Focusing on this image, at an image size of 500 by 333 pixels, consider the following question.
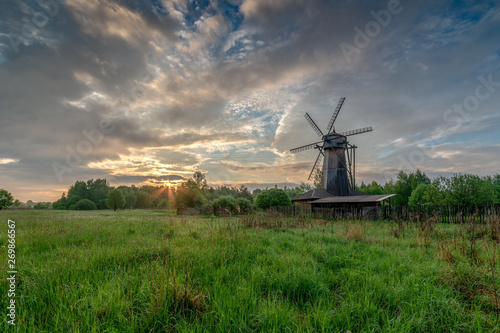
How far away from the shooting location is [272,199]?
3256 cm

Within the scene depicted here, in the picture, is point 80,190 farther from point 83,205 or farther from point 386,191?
point 386,191

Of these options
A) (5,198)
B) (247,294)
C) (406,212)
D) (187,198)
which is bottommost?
(406,212)

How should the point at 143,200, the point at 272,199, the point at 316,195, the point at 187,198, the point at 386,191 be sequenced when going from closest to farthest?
the point at 316,195 → the point at 272,199 → the point at 187,198 → the point at 386,191 → the point at 143,200

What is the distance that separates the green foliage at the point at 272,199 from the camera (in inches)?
1280

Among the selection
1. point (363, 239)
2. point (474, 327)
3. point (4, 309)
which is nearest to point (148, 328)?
point (4, 309)

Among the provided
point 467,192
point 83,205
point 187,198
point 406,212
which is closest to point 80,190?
point 83,205

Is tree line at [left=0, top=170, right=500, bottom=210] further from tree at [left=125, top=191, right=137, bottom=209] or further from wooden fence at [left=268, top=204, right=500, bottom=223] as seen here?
tree at [left=125, top=191, right=137, bottom=209]

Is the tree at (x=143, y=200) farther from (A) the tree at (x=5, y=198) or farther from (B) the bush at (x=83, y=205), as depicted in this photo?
(A) the tree at (x=5, y=198)

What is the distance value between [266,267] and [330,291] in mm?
1337

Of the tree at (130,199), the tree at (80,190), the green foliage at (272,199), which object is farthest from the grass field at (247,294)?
the tree at (80,190)

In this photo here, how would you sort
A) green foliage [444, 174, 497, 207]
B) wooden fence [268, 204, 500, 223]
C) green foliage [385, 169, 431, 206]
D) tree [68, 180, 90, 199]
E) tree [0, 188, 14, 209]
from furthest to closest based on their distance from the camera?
tree [68, 180, 90, 199] < green foliage [385, 169, 431, 206] < tree [0, 188, 14, 209] < green foliage [444, 174, 497, 207] < wooden fence [268, 204, 500, 223]

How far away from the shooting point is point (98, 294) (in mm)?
3064

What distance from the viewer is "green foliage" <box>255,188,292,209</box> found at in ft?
107

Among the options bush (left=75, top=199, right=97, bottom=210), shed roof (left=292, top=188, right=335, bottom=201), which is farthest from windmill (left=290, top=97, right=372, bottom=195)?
bush (left=75, top=199, right=97, bottom=210)
